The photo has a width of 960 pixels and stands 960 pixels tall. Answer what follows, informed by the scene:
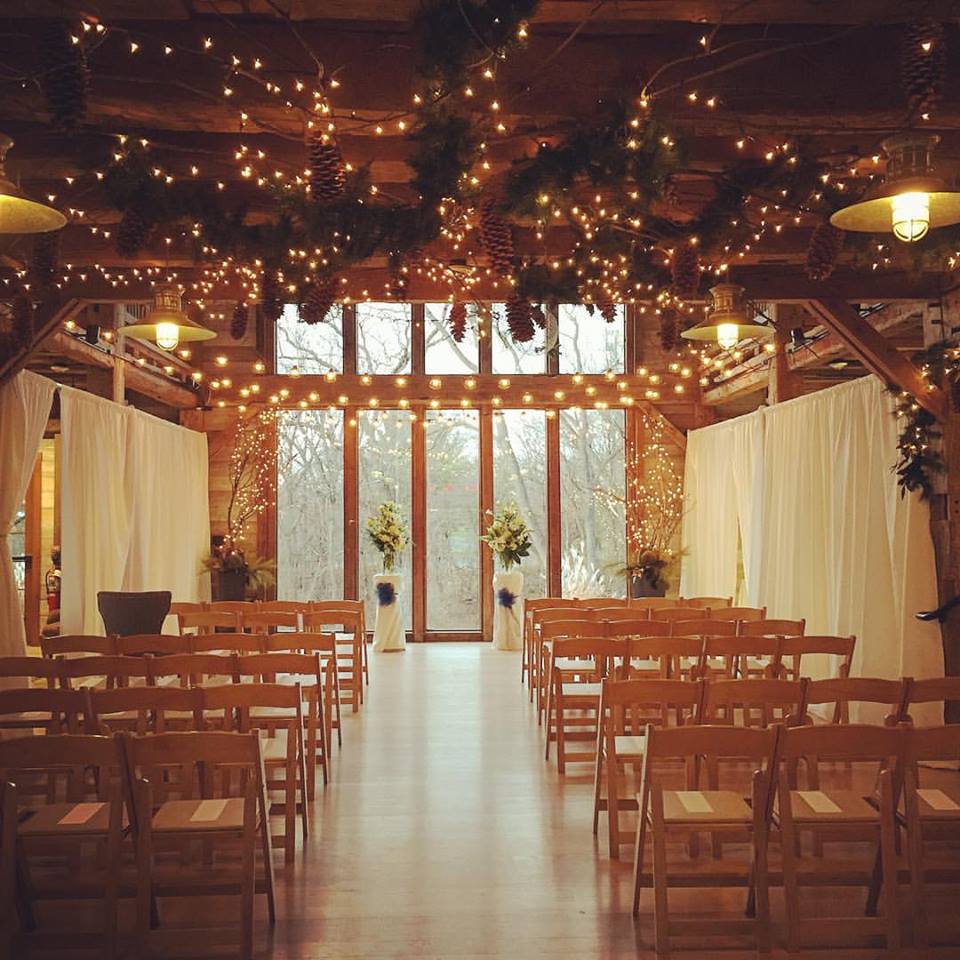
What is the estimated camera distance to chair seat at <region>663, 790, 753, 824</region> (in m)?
3.61

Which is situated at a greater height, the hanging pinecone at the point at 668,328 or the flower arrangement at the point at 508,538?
the hanging pinecone at the point at 668,328

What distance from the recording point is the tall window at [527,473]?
44.6ft

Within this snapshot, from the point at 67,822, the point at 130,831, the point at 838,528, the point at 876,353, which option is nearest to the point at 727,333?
the point at 876,353

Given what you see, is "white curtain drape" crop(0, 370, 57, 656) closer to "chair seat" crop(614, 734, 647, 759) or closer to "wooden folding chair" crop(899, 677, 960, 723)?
"chair seat" crop(614, 734, 647, 759)

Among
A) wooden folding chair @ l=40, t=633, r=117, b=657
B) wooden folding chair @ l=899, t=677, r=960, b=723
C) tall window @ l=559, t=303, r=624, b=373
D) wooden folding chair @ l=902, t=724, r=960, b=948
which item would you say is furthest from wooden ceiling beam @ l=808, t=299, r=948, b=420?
tall window @ l=559, t=303, r=624, b=373

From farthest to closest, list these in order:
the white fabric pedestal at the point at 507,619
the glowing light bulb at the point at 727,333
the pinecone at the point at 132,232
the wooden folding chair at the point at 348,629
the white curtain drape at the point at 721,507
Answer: the white fabric pedestal at the point at 507,619, the white curtain drape at the point at 721,507, the wooden folding chair at the point at 348,629, the glowing light bulb at the point at 727,333, the pinecone at the point at 132,232

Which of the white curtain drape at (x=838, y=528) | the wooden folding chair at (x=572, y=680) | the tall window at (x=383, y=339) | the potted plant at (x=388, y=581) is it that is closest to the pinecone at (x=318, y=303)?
the wooden folding chair at (x=572, y=680)

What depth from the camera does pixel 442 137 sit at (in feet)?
14.4

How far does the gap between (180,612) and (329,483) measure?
552cm

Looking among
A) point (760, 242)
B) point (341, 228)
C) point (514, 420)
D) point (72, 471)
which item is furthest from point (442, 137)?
point (514, 420)

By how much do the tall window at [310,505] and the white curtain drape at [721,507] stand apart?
15.5 feet

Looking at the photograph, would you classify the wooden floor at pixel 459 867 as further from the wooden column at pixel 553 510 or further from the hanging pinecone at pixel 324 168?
the wooden column at pixel 553 510

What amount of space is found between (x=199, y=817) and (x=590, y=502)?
10.4 meters

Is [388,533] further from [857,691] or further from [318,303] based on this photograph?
[857,691]
